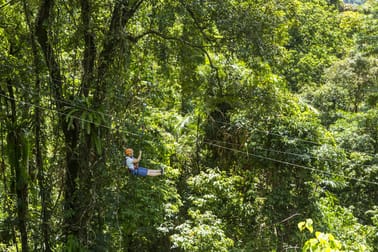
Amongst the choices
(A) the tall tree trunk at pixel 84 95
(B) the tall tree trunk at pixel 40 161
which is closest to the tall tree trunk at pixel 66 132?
(A) the tall tree trunk at pixel 84 95

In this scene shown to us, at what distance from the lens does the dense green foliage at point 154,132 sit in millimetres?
4719

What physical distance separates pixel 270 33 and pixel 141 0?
1.33 metres

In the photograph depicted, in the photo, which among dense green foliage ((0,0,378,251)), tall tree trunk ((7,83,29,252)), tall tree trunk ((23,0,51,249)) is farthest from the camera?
tall tree trunk ((7,83,29,252))

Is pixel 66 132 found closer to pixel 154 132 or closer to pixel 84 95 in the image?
pixel 84 95

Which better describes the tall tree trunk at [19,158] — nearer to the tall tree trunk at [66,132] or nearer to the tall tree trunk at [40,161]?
the tall tree trunk at [40,161]

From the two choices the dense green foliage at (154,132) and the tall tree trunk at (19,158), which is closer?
the dense green foliage at (154,132)

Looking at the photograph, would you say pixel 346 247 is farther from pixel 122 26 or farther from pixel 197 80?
pixel 122 26

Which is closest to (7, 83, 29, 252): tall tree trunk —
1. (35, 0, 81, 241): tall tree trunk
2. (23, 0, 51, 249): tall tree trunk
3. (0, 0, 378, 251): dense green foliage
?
(0, 0, 378, 251): dense green foliage

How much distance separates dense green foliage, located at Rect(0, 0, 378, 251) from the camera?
472cm

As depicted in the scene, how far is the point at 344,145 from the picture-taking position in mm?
9094

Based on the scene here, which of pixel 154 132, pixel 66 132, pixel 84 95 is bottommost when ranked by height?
pixel 154 132

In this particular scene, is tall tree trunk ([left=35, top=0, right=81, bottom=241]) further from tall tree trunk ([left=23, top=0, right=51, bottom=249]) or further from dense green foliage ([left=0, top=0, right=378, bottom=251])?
tall tree trunk ([left=23, top=0, right=51, bottom=249])

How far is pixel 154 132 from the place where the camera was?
21.6ft

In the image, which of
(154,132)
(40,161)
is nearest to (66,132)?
(40,161)
